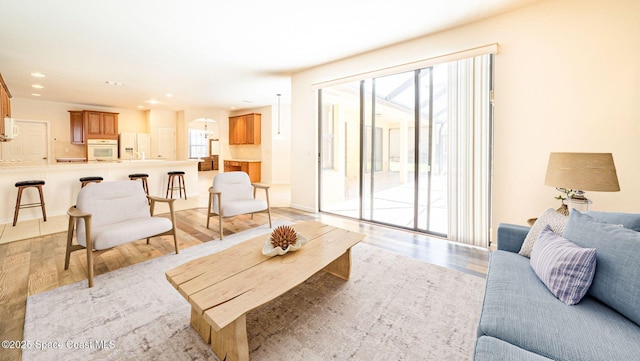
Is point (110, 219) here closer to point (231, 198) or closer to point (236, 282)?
point (231, 198)

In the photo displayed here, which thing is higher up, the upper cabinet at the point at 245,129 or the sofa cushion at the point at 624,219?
the upper cabinet at the point at 245,129

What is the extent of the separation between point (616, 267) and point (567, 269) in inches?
7.2

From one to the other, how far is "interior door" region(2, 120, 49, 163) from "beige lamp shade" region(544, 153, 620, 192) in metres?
11.6

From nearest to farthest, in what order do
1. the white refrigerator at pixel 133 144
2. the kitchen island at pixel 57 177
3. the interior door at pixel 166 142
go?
the kitchen island at pixel 57 177 < the white refrigerator at pixel 133 144 < the interior door at pixel 166 142

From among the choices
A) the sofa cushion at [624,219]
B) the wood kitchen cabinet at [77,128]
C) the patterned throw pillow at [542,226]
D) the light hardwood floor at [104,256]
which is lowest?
the light hardwood floor at [104,256]

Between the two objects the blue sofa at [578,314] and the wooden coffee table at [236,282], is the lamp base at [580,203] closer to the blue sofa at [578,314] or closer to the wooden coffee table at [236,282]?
the blue sofa at [578,314]

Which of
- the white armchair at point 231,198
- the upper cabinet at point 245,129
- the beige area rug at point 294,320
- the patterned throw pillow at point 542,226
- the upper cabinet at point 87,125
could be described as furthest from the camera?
the upper cabinet at point 245,129

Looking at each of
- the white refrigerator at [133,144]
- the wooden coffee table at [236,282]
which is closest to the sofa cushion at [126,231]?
the wooden coffee table at [236,282]

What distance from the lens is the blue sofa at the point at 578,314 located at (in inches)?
43.3

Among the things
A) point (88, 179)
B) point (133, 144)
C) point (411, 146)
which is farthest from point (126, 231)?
point (133, 144)

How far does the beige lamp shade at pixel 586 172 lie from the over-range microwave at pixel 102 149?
1025cm

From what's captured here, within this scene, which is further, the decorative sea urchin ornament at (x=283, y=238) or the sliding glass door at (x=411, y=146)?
the sliding glass door at (x=411, y=146)

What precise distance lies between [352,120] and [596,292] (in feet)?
14.5

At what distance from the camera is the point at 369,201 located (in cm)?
469
